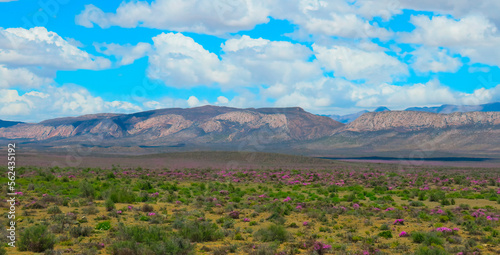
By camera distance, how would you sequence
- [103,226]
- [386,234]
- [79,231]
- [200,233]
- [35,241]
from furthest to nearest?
[103,226], [386,234], [79,231], [200,233], [35,241]

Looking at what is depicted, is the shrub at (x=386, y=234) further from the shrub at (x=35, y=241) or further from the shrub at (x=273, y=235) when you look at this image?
the shrub at (x=35, y=241)

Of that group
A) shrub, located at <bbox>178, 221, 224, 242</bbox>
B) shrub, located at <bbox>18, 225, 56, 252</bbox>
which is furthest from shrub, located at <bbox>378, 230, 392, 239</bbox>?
shrub, located at <bbox>18, 225, 56, 252</bbox>

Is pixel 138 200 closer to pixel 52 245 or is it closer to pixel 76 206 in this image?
pixel 76 206

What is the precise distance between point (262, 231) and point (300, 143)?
180 metres

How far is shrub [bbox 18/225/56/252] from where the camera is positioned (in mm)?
12359

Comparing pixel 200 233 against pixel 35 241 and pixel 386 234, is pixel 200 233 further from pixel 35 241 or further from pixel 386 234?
pixel 386 234

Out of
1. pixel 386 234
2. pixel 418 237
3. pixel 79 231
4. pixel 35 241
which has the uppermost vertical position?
pixel 35 241

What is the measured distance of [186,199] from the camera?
24312 mm

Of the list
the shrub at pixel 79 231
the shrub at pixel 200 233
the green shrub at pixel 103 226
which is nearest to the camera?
the shrub at pixel 200 233

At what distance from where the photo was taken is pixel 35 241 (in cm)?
1236

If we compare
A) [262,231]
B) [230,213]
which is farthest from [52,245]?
[230,213]

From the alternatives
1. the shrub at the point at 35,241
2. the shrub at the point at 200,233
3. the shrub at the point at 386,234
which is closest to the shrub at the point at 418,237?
the shrub at the point at 386,234

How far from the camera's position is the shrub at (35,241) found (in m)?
12.4

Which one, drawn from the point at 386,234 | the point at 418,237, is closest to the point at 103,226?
the point at 386,234
